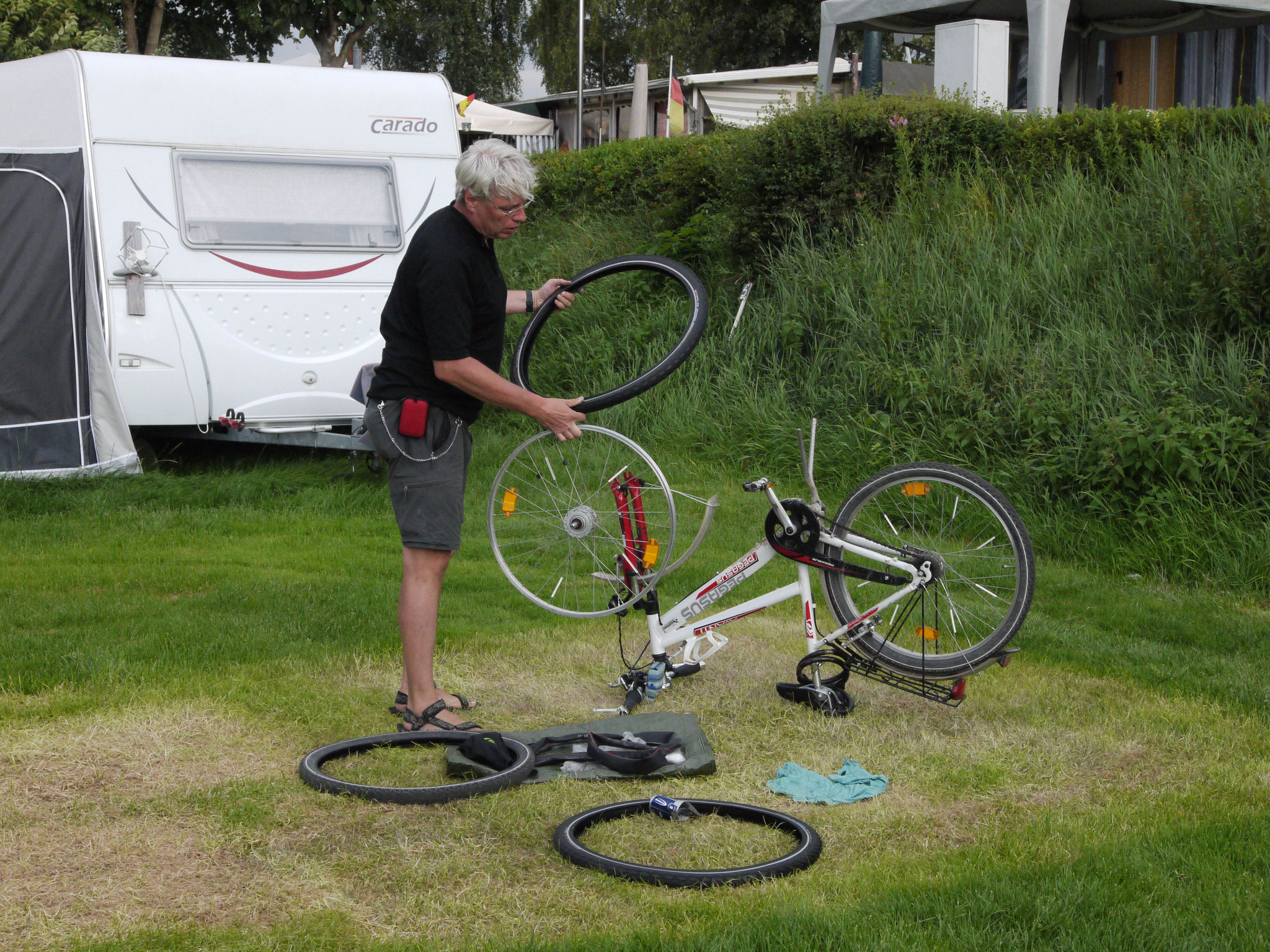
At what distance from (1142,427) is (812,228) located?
4.35 m

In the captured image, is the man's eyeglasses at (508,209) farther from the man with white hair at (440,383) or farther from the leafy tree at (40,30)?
the leafy tree at (40,30)

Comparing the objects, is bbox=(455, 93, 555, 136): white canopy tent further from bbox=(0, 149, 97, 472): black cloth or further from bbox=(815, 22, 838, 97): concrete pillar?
bbox=(0, 149, 97, 472): black cloth

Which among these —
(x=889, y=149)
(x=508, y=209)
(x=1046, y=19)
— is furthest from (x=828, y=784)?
(x=1046, y=19)

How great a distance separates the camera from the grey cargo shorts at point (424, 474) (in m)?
4.35

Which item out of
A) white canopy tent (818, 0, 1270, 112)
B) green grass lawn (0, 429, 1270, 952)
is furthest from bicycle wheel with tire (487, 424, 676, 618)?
white canopy tent (818, 0, 1270, 112)

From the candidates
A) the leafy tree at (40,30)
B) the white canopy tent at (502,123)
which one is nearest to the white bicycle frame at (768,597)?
the leafy tree at (40,30)

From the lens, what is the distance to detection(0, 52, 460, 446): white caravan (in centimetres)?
851

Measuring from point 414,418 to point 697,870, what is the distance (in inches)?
74.1

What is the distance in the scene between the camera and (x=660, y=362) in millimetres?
5086

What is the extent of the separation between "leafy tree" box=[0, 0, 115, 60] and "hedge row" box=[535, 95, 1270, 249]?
1261 centimetres

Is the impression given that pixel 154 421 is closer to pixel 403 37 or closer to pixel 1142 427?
pixel 1142 427

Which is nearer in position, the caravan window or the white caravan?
the white caravan

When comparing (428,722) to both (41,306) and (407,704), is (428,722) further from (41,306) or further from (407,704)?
(41,306)

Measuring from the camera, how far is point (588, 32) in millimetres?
37812
